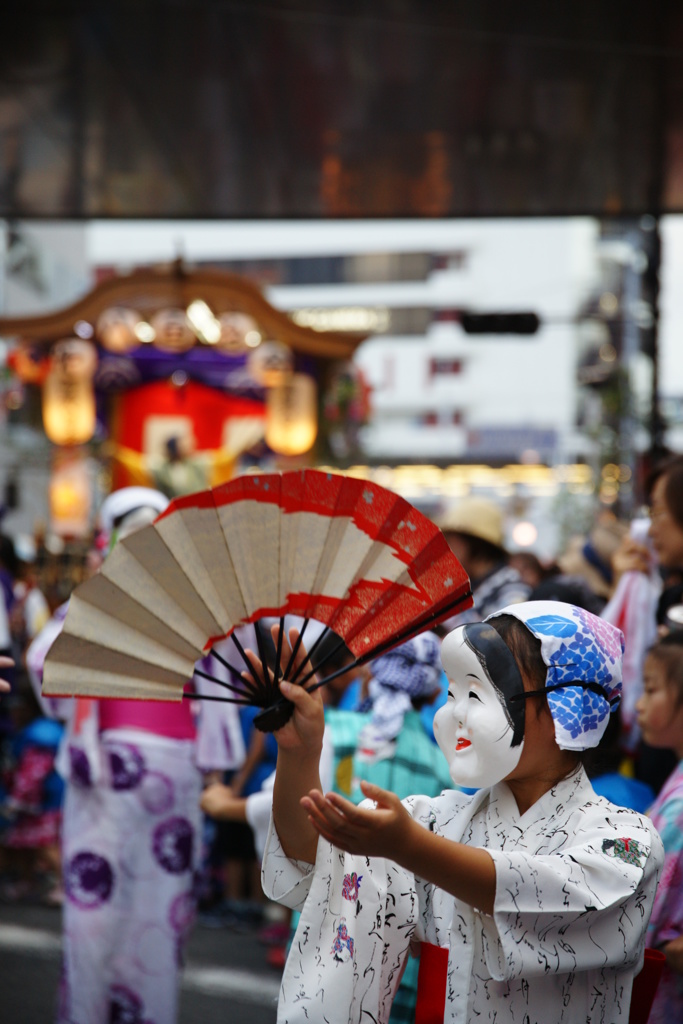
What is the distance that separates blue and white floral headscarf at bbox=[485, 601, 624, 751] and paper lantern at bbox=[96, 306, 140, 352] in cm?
1298

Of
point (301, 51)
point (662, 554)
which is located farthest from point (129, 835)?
point (301, 51)

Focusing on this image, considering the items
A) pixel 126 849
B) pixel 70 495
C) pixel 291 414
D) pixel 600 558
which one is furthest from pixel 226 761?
pixel 70 495

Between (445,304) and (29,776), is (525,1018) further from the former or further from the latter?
(445,304)

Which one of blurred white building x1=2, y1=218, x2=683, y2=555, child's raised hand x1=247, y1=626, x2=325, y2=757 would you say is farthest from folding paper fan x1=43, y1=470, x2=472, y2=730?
blurred white building x1=2, y1=218, x2=683, y2=555

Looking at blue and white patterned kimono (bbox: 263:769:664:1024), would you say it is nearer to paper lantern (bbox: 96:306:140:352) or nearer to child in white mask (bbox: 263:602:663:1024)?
child in white mask (bbox: 263:602:663:1024)

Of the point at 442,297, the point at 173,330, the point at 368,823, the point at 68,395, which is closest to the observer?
the point at 368,823

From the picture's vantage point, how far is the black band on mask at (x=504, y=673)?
5.35ft

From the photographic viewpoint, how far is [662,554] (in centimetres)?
332

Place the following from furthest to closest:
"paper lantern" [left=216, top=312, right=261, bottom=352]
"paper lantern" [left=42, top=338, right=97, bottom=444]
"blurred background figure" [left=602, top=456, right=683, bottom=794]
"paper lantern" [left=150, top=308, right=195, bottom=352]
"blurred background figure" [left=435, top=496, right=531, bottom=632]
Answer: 1. "paper lantern" [left=42, top=338, right=97, bottom=444]
2. "paper lantern" [left=216, top=312, right=261, bottom=352]
3. "paper lantern" [left=150, top=308, right=195, bottom=352]
4. "blurred background figure" [left=435, top=496, right=531, bottom=632]
5. "blurred background figure" [left=602, top=456, right=683, bottom=794]

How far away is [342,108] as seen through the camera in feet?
18.4

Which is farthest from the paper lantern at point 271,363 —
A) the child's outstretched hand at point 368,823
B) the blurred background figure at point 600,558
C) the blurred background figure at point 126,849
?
the child's outstretched hand at point 368,823

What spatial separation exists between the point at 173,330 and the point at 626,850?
491 inches

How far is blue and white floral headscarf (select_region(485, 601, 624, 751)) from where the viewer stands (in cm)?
164

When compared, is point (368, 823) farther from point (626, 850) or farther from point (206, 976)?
point (206, 976)
